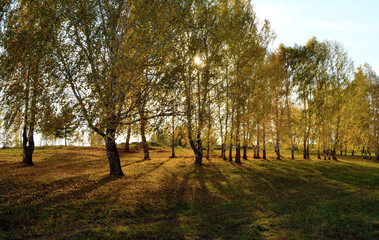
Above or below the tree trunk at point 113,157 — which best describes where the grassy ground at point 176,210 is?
below

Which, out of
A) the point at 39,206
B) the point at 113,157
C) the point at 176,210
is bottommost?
the point at 176,210

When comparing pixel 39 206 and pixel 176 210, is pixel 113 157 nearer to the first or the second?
pixel 39 206

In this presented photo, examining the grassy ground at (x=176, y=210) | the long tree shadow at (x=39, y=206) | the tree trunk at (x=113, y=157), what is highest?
the tree trunk at (x=113, y=157)

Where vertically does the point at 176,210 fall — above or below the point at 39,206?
below

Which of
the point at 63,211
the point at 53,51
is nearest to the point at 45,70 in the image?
the point at 53,51

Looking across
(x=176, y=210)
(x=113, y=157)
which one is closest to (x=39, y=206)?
(x=176, y=210)

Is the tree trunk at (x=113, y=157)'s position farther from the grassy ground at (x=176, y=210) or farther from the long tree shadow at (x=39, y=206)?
the long tree shadow at (x=39, y=206)

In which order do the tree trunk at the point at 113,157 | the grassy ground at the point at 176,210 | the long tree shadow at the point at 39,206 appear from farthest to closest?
the tree trunk at the point at 113,157 < the long tree shadow at the point at 39,206 < the grassy ground at the point at 176,210

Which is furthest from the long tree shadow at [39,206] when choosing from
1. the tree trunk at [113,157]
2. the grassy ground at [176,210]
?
the tree trunk at [113,157]

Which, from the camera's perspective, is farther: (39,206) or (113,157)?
(113,157)

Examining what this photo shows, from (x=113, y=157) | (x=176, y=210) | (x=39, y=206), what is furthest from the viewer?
(x=113, y=157)

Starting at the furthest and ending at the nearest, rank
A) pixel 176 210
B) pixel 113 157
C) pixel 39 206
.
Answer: pixel 113 157
pixel 176 210
pixel 39 206

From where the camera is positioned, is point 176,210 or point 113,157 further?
point 113,157

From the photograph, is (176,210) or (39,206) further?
(176,210)
